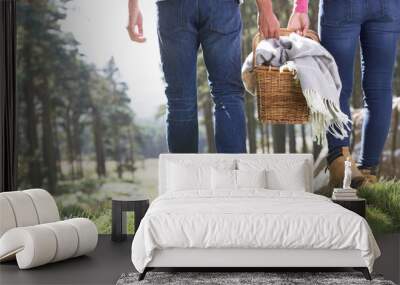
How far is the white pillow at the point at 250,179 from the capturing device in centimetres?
595

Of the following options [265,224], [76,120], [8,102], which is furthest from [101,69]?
[265,224]

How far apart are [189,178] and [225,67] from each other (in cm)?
125

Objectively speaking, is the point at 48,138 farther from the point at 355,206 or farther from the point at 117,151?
the point at 355,206

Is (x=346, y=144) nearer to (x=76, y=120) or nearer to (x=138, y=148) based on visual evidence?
(x=138, y=148)

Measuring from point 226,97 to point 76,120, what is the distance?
156 cm

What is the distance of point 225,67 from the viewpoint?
662 centimetres

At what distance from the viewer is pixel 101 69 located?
6.79 meters

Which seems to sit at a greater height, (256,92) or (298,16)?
(298,16)

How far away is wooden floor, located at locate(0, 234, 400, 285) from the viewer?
15.4 ft

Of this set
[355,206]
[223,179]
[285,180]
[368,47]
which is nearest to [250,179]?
[223,179]

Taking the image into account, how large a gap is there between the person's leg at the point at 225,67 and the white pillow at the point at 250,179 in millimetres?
710

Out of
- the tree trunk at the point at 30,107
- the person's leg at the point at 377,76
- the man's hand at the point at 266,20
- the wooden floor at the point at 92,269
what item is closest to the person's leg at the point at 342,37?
the person's leg at the point at 377,76

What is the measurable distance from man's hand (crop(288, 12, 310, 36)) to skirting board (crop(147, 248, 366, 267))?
270 centimetres

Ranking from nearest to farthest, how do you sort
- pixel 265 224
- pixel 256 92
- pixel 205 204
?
pixel 265 224 < pixel 205 204 < pixel 256 92
